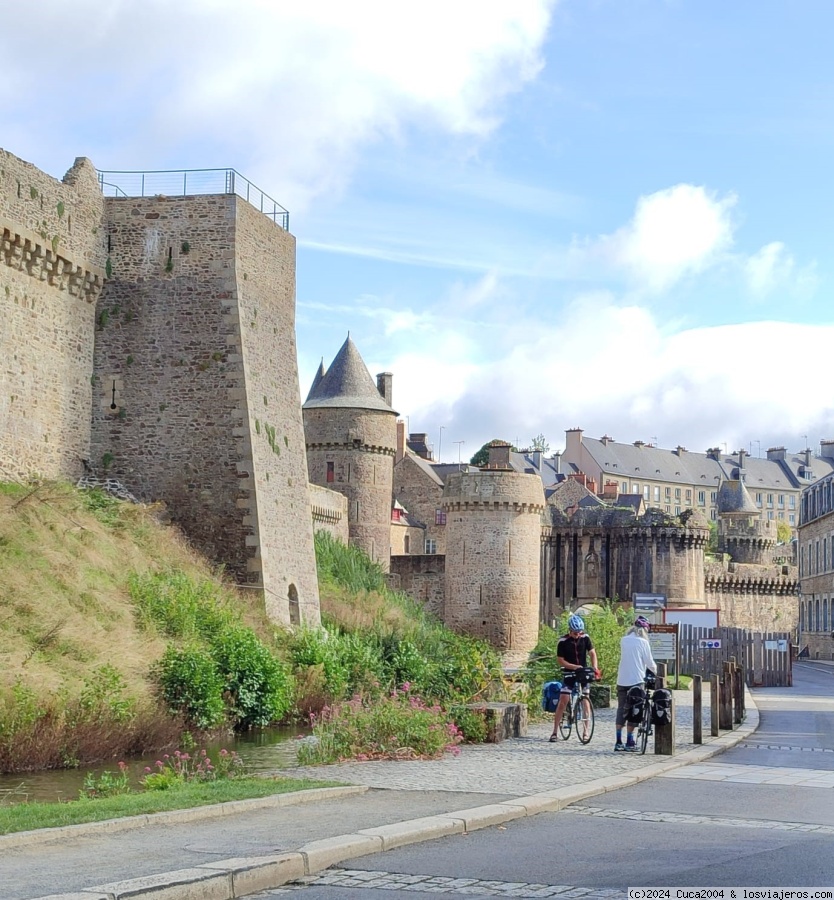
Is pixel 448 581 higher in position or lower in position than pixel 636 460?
lower

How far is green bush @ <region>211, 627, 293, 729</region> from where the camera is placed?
21344 millimetres

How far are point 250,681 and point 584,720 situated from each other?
7.63 metres

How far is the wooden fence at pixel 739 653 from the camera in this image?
3016 centimetres

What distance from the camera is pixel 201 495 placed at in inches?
1110

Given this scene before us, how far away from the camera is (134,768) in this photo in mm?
16531

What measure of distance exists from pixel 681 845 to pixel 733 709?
10.7 meters

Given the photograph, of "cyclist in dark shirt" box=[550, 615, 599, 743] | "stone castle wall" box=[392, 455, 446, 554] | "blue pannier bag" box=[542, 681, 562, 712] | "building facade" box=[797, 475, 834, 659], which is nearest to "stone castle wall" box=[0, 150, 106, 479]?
"blue pannier bag" box=[542, 681, 562, 712]

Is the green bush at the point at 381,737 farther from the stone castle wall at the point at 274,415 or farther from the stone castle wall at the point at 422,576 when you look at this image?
the stone castle wall at the point at 422,576

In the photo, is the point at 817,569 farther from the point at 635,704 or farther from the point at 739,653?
the point at 635,704

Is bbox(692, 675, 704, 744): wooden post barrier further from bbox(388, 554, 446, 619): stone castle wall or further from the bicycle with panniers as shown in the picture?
bbox(388, 554, 446, 619): stone castle wall

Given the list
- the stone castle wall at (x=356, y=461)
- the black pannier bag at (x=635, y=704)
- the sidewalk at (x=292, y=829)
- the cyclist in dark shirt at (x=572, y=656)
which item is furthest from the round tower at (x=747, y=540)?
the sidewalk at (x=292, y=829)

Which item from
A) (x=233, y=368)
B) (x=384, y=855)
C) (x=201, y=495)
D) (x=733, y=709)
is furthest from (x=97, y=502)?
(x=384, y=855)

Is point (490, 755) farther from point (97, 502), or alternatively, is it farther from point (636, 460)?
point (636, 460)

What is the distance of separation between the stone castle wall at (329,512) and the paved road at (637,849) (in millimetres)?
29100
